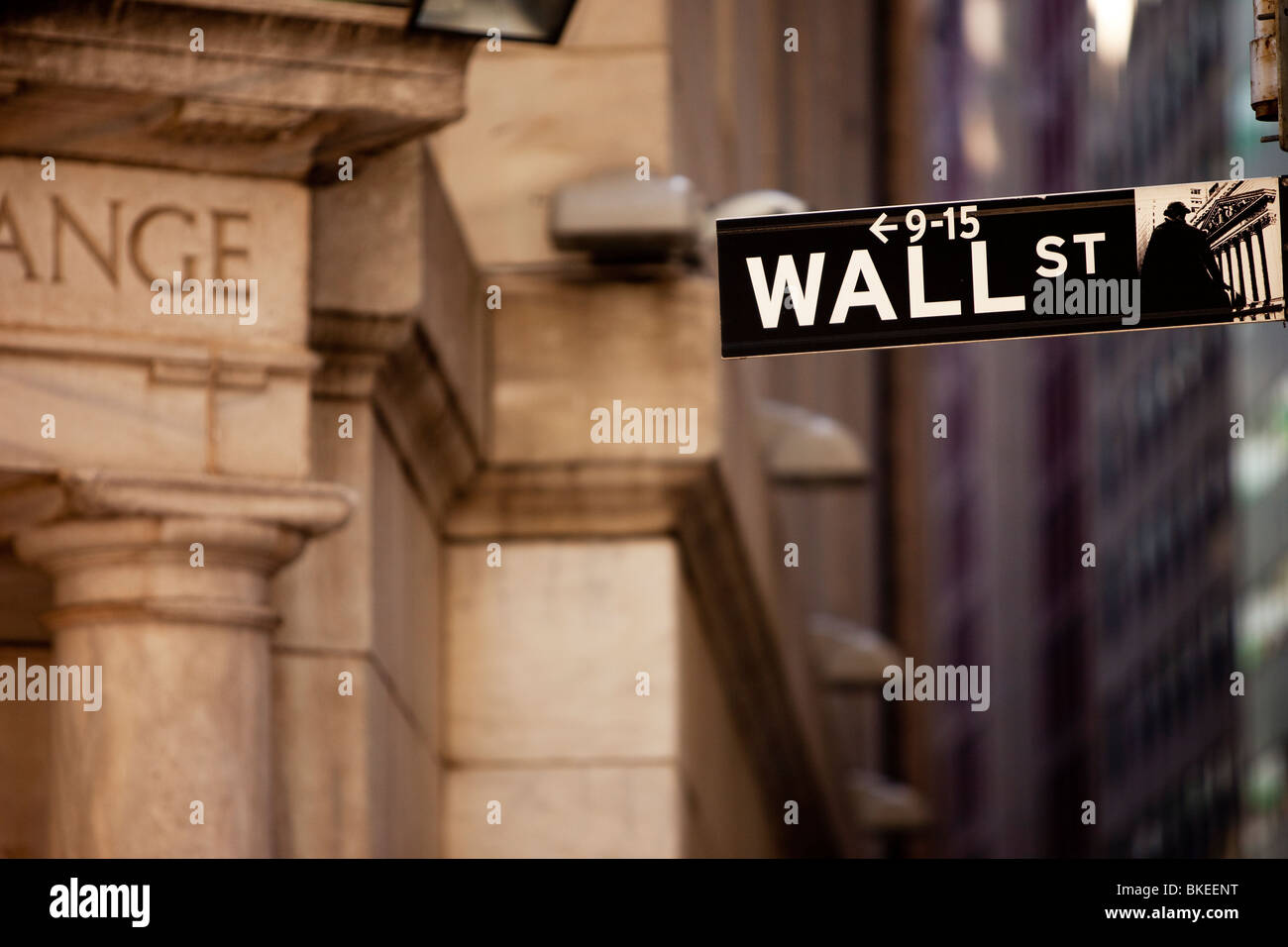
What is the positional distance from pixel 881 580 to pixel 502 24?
108ft

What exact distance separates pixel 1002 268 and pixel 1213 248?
1.72ft

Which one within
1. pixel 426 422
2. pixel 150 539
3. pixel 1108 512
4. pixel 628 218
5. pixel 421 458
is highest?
pixel 1108 512

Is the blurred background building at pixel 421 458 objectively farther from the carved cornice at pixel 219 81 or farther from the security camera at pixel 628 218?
the security camera at pixel 628 218

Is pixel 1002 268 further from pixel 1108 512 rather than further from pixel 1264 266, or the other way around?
pixel 1108 512

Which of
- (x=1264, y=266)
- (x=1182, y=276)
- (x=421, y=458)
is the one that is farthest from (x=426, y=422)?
(x=1264, y=266)

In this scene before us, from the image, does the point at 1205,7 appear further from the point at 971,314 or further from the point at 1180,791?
the point at 971,314

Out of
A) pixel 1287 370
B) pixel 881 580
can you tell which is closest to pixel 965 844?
pixel 1287 370

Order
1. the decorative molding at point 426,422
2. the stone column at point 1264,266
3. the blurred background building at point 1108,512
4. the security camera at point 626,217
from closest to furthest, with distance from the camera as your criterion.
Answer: the stone column at point 1264,266 < the decorative molding at point 426,422 < the security camera at point 626,217 < the blurred background building at point 1108,512

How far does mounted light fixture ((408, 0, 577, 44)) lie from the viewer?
8.47 metres

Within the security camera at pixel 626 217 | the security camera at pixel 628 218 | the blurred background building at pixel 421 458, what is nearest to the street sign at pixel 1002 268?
the blurred background building at pixel 421 458

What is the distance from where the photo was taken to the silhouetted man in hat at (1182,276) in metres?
6.10

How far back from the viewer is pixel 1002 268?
6.15m

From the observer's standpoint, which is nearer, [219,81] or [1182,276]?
[1182,276]

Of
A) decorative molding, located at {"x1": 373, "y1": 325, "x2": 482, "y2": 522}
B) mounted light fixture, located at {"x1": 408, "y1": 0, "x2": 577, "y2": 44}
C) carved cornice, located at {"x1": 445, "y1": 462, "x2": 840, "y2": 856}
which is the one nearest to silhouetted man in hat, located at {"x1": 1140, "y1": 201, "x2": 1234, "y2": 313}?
mounted light fixture, located at {"x1": 408, "y1": 0, "x2": 577, "y2": 44}
